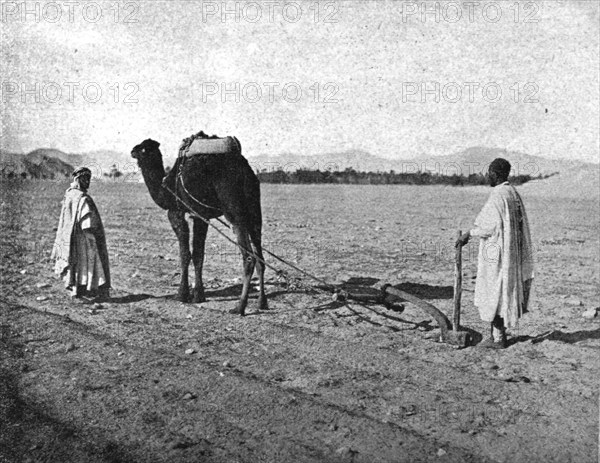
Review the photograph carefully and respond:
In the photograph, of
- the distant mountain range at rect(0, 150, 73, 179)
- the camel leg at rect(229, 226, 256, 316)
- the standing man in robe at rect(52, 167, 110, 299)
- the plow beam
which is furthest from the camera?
the distant mountain range at rect(0, 150, 73, 179)

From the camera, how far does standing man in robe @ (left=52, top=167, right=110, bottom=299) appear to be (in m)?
7.64

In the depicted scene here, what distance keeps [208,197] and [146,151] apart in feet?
3.88

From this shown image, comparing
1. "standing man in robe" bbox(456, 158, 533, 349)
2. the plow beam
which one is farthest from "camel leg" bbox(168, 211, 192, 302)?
"standing man in robe" bbox(456, 158, 533, 349)

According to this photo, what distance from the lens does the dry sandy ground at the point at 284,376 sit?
3.92 m

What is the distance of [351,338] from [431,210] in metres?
16.2

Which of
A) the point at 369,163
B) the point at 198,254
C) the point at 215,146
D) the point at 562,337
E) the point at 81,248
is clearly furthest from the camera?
the point at 369,163

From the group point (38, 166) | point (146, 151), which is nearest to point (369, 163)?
point (38, 166)

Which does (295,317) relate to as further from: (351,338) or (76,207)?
(76,207)

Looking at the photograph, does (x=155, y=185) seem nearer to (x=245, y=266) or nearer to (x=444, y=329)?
(x=245, y=266)

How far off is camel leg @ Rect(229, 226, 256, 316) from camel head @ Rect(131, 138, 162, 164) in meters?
1.75

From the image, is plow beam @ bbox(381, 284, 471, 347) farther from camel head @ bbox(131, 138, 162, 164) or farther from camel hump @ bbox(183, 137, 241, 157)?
camel head @ bbox(131, 138, 162, 164)

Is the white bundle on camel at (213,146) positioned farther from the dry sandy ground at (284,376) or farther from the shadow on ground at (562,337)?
the shadow on ground at (562,337)

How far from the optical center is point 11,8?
6.68m

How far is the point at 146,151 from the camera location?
26.6 feet
